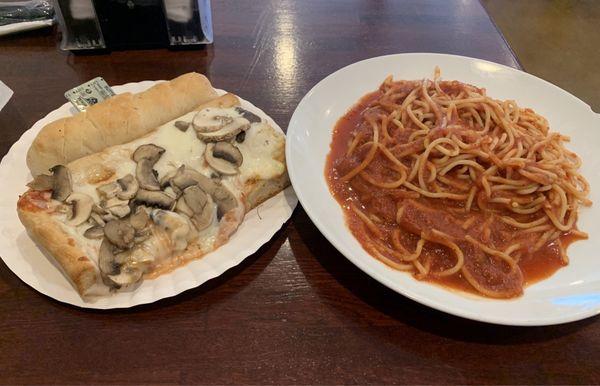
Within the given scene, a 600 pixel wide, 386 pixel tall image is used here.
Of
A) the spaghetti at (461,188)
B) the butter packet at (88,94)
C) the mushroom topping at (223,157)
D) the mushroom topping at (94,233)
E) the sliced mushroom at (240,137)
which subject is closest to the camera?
the mushroom topping at (94,233)

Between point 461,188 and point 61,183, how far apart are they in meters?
1.54

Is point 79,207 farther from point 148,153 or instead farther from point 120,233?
point 148,153

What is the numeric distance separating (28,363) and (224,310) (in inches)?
24.4

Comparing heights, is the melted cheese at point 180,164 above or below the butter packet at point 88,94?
below

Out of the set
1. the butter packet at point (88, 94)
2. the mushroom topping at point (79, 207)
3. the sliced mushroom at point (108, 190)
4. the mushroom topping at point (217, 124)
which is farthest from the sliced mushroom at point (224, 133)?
the butter packet at point (88, 94)

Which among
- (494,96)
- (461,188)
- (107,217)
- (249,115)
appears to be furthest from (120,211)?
(494,96)

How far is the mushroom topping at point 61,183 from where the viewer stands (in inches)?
64.7

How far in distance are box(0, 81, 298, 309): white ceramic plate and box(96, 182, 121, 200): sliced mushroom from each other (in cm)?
29

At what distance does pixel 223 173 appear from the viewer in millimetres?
1785

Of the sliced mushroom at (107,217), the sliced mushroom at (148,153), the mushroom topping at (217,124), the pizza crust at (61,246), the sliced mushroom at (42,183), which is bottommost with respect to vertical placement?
the pizza crust at (61,246)

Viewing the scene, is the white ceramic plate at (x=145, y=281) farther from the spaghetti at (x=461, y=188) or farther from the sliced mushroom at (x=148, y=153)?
the sliced mushroom at (x=148, y=153)

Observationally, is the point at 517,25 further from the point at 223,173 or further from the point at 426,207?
the point at 223,173

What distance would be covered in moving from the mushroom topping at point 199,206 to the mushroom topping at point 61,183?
416 mm

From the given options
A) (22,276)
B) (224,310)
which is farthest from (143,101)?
(224,310)
